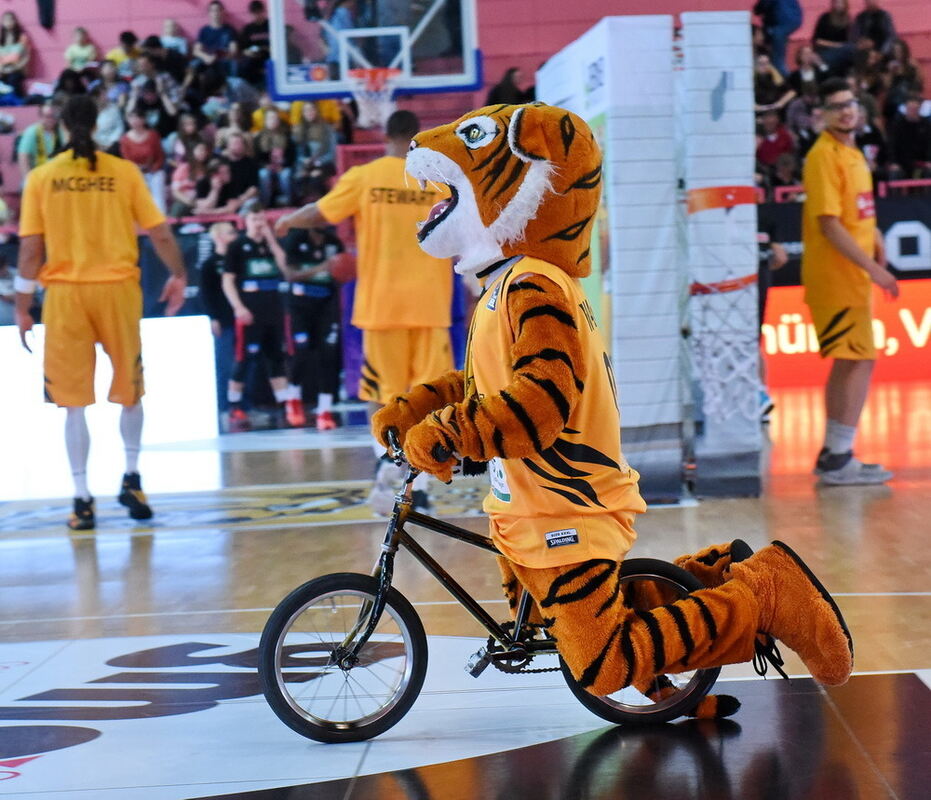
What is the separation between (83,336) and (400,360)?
5.01 feet

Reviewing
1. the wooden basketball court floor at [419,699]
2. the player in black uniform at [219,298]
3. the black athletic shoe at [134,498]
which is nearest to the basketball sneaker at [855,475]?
the wooden basketball court floor at [419,699]

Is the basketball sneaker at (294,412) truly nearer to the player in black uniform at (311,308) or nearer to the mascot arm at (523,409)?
the player in black uniform at (311,308)

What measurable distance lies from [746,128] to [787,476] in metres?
1.88

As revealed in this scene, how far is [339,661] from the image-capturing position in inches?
116

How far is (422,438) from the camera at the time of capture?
8.77 feet

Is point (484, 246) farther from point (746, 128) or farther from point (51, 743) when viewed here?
point (746, 128)

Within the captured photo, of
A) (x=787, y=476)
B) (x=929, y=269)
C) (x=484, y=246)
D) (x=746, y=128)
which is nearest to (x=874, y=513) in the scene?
(x=787, y=476)

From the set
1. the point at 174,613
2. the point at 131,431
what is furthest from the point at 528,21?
the point at 174,613

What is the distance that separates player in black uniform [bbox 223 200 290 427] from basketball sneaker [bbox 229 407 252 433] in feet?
1.23

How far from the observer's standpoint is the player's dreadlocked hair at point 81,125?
18.7ft

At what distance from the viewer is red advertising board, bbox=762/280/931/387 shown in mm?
10086

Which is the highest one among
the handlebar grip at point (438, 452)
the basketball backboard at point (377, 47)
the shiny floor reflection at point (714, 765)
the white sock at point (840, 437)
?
the basketball backboard at point (377, 47)

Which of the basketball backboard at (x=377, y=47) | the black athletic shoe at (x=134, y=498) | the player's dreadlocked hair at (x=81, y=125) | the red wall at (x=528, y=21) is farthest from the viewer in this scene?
the red wall at (x=528, y=21)

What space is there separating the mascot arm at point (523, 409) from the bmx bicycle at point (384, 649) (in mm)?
222
